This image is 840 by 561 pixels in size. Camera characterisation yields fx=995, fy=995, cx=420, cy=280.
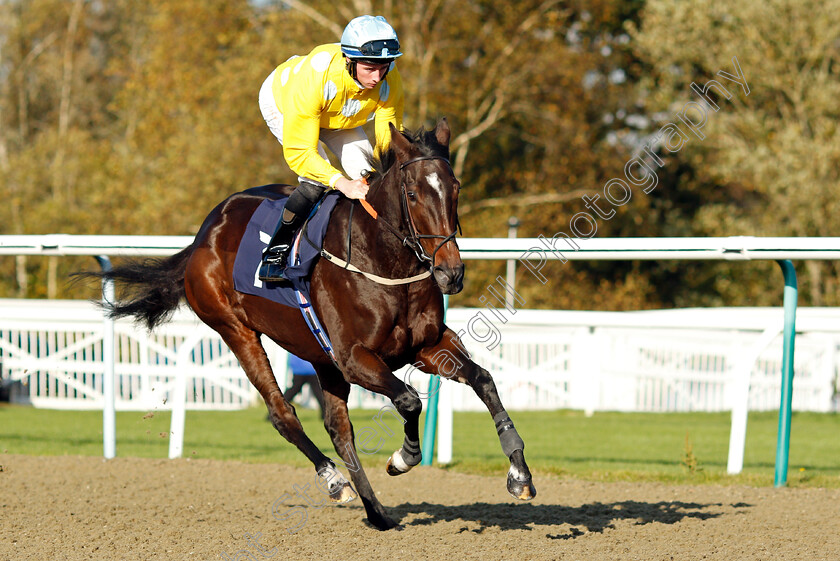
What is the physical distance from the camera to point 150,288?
5.88m

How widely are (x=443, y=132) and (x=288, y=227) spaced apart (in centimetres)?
102

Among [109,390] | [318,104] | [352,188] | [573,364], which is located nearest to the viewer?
[352,188]

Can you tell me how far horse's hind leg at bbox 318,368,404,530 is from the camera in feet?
15.6

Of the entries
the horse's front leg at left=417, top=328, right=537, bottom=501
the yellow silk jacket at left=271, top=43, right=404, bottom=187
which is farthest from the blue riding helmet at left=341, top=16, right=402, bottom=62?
the horse's front leg at left=417, top=328, right=537, bottom=501

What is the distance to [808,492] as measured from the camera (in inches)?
223

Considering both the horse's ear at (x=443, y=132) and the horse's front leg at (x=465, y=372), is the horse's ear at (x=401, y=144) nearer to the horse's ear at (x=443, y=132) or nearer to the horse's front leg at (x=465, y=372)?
the horse's ear at (x=443, y=132)

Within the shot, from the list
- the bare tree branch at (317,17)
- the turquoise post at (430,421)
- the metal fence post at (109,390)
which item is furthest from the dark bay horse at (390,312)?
the bare tree branch at (317,17)

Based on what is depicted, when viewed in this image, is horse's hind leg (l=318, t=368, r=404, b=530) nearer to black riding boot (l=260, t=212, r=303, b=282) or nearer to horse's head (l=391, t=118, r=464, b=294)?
black riding boot (l=260, t=212, r=303, b=282)

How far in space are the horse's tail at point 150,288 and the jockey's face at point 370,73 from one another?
1.75 meters

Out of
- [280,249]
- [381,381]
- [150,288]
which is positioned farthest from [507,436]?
[150,288]

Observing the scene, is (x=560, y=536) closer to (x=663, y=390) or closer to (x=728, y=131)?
(x=663, y=390)

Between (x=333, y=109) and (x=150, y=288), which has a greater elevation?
(x=333, y=109)

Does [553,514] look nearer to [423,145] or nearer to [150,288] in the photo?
[423,145]

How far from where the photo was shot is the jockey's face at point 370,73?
4531 mm
